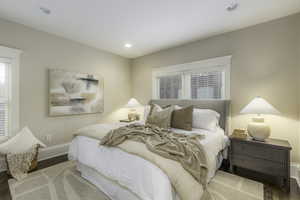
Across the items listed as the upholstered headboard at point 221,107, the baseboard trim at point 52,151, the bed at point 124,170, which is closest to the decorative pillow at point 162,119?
the bed at point 124,170

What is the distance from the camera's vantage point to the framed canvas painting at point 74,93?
118 inches

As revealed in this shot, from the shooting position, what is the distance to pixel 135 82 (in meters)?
4.60

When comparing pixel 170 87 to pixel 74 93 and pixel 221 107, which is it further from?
pixel 74 93

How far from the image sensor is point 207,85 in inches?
125

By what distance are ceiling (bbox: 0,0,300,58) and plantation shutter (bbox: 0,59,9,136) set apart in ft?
2.85

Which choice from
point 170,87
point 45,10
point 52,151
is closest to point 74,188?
point 52,151

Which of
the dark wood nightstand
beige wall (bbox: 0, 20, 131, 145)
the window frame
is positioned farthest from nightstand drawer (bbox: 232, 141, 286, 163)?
A: the window frame

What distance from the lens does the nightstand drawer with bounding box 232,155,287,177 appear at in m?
1.94

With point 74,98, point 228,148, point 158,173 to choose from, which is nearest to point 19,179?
point 74,98

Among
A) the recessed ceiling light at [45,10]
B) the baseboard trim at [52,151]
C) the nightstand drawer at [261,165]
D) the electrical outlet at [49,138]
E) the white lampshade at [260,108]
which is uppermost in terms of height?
the recessed ceiling light at [45,10]

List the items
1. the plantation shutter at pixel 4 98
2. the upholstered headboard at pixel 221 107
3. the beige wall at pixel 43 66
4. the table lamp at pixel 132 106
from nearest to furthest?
the plantation shutter at pixel 4 98, the beige wall at pixel 43 66, the upholstered headboard at pixel 221 107, the table lamp at pixel 132 106

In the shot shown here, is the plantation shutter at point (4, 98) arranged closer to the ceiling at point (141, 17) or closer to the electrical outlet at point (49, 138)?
the electrical outlet at point (49, 138)

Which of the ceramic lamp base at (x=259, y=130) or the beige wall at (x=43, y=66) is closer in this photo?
the ceramic lamp base at (x=259, y=130)

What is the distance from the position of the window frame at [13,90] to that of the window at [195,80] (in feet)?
9.64
